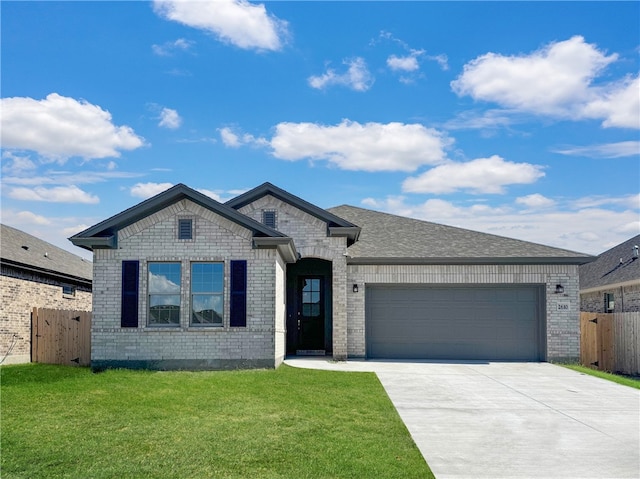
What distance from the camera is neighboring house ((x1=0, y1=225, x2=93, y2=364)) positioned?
59.9 feet

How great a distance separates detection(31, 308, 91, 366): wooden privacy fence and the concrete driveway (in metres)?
7.14

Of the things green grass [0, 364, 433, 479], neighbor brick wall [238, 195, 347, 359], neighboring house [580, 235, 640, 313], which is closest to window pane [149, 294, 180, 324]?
green grass [0, 364, 433, 479]

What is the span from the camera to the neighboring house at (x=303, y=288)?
15.2m

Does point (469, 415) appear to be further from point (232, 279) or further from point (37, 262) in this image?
point (37, 262)

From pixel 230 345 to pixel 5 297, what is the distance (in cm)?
782

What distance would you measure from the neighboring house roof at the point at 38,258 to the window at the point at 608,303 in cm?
2122

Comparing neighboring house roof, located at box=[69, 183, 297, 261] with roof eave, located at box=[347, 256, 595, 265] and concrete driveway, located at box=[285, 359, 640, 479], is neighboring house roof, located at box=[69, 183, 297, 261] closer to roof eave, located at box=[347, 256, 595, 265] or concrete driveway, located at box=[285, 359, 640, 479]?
concrete driveway, located at box=[285, 359, 640, 479]

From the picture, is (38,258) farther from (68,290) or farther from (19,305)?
(19,305)

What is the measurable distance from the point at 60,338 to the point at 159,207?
641 centimetres

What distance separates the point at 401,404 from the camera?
11.2 metres

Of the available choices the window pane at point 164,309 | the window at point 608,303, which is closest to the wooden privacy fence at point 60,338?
the window pane at point 164,309

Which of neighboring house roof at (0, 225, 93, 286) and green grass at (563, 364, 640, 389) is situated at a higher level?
neighboring house roof at (0, 225, 93, 286)

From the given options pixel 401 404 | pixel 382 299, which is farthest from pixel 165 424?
pixel 382 299

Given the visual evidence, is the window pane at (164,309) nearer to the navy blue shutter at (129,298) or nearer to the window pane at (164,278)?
the window pane at (164,278)
